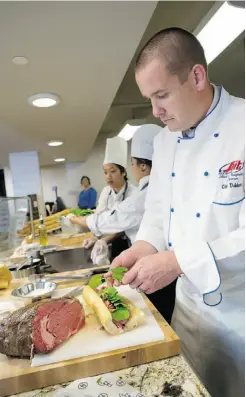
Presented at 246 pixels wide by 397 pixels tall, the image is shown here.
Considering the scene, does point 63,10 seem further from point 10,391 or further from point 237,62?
point 237,62

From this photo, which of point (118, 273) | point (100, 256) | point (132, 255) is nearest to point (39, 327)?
point (118, 273)

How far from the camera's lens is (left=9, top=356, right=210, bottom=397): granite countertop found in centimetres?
63

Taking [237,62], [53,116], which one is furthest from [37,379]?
[237,62]

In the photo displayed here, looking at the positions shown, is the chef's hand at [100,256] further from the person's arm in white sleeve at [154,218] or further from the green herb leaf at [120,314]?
the green herb leaf at [120,314]

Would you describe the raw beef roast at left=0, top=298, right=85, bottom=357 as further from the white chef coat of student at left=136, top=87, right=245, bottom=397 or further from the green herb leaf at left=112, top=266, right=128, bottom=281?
the white chef coat of student at left=136, top=87, right=245, bottom=397

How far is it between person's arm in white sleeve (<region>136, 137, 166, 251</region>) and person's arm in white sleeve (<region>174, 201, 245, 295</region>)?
0.35 metres

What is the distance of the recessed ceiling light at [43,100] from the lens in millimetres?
2324

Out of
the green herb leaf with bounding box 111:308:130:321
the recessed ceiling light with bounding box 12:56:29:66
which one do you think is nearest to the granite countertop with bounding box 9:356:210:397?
the green herb leaf with bounding box 111:308:130:321

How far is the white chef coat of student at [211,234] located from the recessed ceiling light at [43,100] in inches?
58.5

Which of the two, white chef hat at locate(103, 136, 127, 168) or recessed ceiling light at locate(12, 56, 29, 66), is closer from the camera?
recessed ceiling light at locate(12, 56, 29, 66)

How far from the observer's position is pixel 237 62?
3.69 metres

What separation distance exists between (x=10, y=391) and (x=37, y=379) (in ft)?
0.22

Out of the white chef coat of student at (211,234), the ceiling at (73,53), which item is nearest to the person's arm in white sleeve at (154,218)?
the white chef coat of student at (211,234)

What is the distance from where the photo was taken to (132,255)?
111 cm
